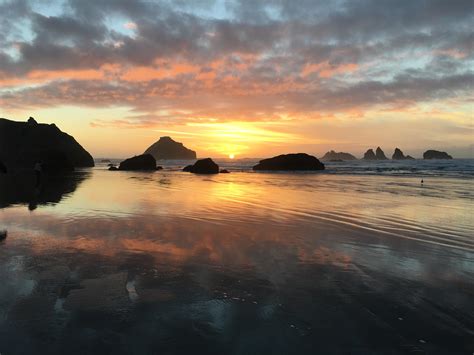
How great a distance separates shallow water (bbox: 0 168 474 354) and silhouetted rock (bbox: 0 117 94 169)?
72.2 metres

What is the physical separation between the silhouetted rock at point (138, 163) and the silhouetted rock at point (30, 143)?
40.6 feet

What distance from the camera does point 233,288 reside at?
6.15 metres

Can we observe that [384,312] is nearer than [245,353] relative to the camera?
No

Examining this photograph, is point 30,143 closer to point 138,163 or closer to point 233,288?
point 138,163

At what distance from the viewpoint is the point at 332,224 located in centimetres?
1279

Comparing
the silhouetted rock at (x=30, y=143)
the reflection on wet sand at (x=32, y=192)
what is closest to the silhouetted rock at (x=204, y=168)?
the silhouetted rock at (x=30, y=143)

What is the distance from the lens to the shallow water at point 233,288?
4387 mm

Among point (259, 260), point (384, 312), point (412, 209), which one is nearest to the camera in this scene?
point (384, 312)

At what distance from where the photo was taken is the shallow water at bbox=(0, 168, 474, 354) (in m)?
4.39

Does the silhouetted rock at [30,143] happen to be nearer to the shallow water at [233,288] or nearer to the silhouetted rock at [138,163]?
the silhouetted rock at [138,163]

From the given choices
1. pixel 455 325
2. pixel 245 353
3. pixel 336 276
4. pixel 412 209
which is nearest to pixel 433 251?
pixel 336 276

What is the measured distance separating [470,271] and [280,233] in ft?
16.7

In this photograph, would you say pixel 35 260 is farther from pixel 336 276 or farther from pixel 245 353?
pixel 336 276

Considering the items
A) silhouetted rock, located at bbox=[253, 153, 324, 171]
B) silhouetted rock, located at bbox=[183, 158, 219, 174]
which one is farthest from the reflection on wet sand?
silhouetted rock, located at bbox=[253, 153, 324, 171]
